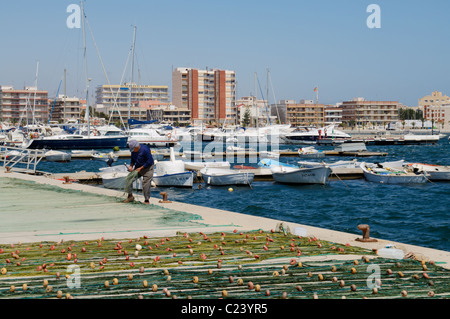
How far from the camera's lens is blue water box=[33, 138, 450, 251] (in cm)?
2012

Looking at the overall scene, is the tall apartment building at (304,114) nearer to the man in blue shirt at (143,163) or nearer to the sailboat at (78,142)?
the sailboat at (78,142)

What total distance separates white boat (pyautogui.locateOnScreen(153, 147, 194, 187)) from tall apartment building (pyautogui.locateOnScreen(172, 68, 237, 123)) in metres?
146

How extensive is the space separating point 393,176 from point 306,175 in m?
5.68

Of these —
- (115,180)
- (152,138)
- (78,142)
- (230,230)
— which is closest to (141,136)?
(152,138)

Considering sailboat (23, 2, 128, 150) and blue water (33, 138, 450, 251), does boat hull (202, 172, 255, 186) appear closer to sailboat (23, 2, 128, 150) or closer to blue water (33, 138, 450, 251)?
blue water (33, 138, 450, 251)

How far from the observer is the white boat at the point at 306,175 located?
111 feet

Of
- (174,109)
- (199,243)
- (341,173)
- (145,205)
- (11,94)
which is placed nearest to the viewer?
(199,243)

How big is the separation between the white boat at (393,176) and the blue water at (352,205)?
524 mm

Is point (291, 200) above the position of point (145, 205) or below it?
below

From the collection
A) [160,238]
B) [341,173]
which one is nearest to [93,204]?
[160,238]

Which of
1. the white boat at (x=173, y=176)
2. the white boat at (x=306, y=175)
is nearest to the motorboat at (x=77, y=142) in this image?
the white boat at (x=306, y=175)
